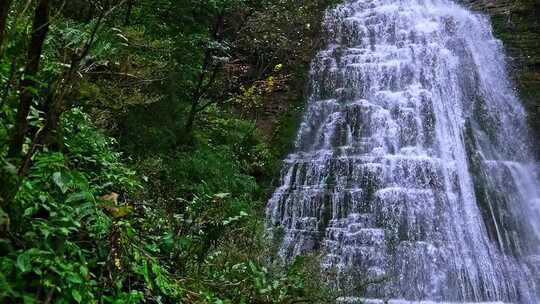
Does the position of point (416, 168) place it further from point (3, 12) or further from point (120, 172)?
point (3, 12)

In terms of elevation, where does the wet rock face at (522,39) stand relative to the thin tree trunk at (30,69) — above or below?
above

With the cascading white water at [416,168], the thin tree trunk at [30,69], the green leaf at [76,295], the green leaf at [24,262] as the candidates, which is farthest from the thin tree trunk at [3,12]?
the cascading white water at [416,168]

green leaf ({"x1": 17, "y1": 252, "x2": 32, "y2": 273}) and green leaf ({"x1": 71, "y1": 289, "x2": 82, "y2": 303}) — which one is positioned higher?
green leaf ({"x1": 17, "y1": 252, "x2": 32, "y2": 273})

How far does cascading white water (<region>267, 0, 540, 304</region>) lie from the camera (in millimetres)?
8945

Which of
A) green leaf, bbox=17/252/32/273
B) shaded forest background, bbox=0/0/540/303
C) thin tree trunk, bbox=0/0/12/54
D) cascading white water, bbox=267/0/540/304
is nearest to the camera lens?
thin tree trunk, bbox=0/0/12/54

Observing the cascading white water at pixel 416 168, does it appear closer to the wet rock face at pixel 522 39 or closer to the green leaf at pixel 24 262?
the wet rock face at pixel 522 39

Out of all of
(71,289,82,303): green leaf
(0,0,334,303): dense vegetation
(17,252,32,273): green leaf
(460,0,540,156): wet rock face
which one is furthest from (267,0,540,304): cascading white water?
(17,252,32,273): green leaf

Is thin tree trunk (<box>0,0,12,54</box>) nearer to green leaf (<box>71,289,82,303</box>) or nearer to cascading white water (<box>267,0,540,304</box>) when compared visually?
green leaf (<box>71,289,82,303</box>)

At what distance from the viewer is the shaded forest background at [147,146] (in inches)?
84.1

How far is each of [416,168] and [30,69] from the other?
9.48 meters

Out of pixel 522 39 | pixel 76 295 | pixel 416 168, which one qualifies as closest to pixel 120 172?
pixel 76 295

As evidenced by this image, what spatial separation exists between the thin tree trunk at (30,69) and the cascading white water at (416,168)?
18.7 ft

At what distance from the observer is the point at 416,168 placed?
1059 cm

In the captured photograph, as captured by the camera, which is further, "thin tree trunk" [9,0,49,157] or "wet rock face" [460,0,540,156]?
"wet rock face" [460,0,540,156]
